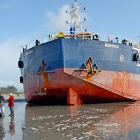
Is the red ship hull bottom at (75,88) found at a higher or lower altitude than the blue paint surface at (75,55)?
lower

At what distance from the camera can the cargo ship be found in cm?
2592

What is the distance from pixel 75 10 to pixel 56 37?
17.3 ft

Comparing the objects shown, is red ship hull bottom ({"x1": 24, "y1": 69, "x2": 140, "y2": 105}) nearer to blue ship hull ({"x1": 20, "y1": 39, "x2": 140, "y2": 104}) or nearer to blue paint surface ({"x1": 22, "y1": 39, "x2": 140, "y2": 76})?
blue ship hull ({"x1": 20, "y1": 39, "x2": 140, "y2": 104})

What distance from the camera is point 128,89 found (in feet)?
101

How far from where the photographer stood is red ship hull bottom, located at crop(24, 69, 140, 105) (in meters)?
25.9

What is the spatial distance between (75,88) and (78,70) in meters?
1.27

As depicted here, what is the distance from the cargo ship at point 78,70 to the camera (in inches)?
1021

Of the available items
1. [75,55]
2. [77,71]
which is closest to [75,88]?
[77,71]

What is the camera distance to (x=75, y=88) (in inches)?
1019

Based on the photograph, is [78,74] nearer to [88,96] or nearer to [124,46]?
[88,96]

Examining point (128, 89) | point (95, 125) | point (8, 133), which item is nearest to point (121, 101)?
point (128, 89)

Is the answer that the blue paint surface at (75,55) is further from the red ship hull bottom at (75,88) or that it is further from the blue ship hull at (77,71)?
the red ship hull bottom at (75,88)

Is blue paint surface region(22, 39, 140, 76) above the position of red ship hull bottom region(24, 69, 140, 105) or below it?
above

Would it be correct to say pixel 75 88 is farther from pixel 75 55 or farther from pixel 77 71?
pixel 75 55
